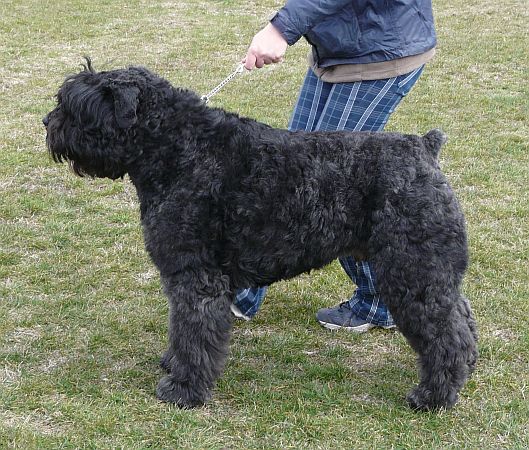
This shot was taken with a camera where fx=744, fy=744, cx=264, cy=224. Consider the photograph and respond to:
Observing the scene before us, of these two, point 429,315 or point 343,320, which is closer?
point 429,315

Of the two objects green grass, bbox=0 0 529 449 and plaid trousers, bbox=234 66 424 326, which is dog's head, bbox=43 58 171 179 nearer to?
plaid trousers, bbox=234 66 424 326

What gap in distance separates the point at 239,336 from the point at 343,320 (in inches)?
29.8

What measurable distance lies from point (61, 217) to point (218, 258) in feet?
10.2

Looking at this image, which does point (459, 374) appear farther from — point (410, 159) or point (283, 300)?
point (283, 300)

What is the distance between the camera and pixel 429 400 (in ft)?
14.2

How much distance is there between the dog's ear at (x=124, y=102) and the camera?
4062 mm

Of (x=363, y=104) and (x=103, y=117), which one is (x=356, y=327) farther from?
(x=103, y=117)

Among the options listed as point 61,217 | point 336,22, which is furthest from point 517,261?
point 61,217

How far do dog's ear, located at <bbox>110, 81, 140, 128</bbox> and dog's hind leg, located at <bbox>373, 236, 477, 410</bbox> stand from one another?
1591mm

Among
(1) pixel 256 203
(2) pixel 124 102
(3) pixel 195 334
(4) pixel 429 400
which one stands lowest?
(4) pixel 429 400

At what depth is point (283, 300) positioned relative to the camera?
577 centimetres

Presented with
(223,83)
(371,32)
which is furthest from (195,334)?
(371,32)

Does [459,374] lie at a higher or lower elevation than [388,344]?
higher

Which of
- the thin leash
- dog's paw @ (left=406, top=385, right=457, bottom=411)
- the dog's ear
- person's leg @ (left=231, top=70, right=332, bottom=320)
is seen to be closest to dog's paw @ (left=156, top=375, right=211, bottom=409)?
person's leg @ (left=231, top=70, right=332, bottom=320)
